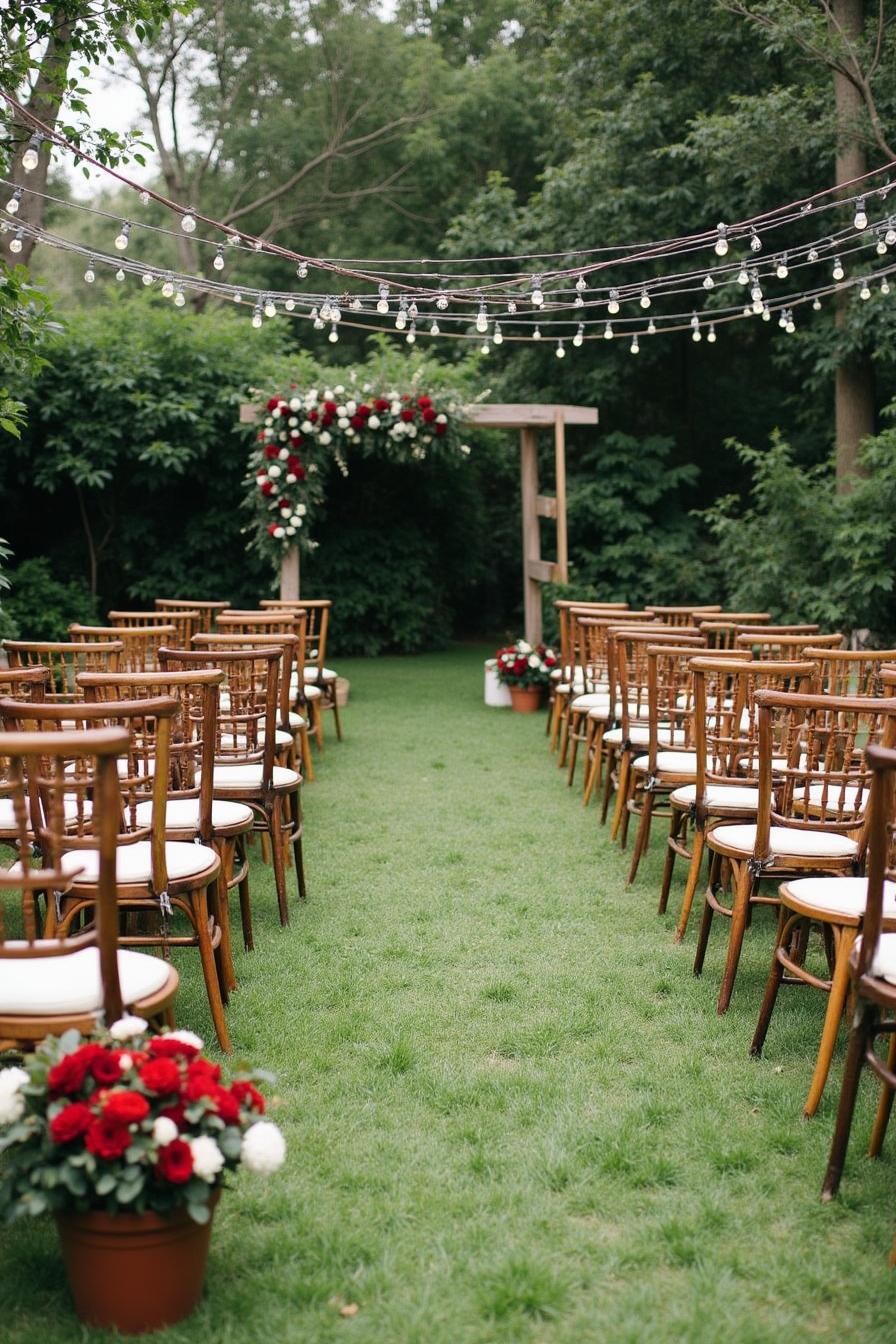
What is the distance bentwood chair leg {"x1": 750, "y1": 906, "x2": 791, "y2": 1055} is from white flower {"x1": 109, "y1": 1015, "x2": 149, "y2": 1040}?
1.71 meters

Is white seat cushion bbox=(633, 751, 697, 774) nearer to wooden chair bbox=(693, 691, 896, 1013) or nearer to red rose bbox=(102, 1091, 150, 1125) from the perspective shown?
wooden chair bbox=(693, 691, 896, 1013)

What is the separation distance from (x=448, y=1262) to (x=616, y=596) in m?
11.9

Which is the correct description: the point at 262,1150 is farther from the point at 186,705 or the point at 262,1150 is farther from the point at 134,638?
the point at 134,638

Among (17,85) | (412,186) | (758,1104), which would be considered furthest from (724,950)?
(412,186)

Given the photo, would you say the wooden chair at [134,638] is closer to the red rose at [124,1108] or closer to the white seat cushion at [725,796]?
the white seat cushion at [725,796]

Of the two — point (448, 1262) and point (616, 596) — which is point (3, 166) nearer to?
point (448, 1262)

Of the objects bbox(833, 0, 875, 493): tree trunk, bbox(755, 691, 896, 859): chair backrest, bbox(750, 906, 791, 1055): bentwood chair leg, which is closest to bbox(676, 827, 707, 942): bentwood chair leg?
bbox(755, 691, 896, 859): chair backrest

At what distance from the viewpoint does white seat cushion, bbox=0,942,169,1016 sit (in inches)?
90.7

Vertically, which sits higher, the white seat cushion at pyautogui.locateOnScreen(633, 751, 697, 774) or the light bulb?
the light bulb

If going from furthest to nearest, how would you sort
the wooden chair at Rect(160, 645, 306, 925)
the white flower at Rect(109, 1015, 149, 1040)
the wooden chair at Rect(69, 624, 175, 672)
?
the wooden chair at Rect(69, 624, 175, 672), the wooden chair at Rect(160, 645, 306, 925), the white flower at Rect(109, 1015, 149, 1040)

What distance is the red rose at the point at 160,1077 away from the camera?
6.73ft

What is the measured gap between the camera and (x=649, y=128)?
1298cm

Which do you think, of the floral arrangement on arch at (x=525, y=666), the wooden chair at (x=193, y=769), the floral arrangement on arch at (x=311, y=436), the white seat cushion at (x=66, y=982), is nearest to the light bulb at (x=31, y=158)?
the wooden chair at (x=193, y=769)

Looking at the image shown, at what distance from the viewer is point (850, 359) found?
11688 mm
